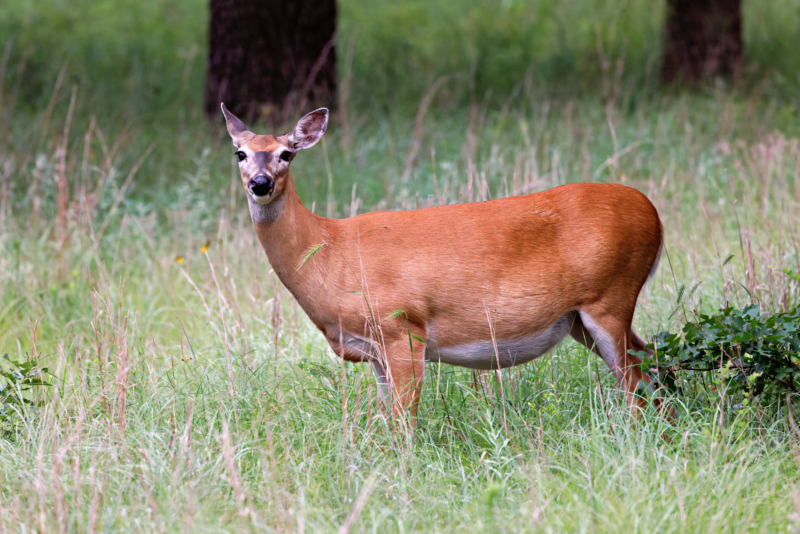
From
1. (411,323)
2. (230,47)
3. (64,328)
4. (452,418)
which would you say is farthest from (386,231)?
(230,47)

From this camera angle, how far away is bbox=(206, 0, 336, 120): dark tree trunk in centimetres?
890

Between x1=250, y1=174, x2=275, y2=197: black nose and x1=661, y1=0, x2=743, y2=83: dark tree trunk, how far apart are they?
8367mm

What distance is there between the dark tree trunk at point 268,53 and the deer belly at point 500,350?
527 centimetres

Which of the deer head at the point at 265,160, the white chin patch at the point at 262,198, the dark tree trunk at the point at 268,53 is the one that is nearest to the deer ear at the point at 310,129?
the deer head at the point at 265,160

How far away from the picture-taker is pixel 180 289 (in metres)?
6.12

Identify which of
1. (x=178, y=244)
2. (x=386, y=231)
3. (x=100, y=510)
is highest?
(x=386, y=231)

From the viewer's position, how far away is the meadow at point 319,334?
3197 mm

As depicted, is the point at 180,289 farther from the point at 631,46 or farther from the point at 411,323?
the point at 631,46

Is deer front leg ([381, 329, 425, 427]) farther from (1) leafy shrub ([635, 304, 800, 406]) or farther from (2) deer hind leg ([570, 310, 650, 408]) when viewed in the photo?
(1) leafy shrub ([635, 304, 800, 406])

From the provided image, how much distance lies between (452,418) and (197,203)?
4188 mm

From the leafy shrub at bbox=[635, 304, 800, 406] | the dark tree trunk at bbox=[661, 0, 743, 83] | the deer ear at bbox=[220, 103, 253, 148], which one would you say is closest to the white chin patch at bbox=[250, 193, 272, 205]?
the deer ear at bbox=[220, 103, 253, 148]

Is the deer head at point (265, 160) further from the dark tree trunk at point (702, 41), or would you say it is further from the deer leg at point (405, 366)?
the dark tree trunk at point (702, 41)

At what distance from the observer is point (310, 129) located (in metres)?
4.18

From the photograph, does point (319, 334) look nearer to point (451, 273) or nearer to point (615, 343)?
point (451, 273)
